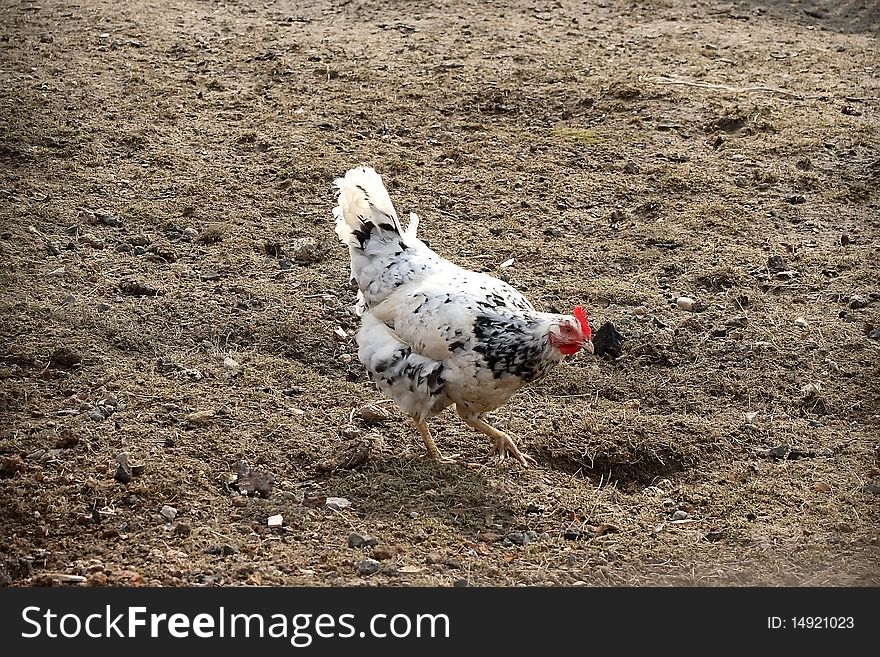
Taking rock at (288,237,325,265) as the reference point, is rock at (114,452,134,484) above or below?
below

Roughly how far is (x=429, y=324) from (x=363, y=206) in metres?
0.78

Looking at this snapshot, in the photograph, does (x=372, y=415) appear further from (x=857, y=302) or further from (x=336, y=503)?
(x=857, y=302)

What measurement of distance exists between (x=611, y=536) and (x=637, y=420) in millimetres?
824

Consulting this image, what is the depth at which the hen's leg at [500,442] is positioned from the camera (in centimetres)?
427

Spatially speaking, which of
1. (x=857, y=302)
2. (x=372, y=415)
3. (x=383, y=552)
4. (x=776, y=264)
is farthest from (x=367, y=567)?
(x=776, y=264)

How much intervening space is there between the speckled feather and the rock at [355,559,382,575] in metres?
0.82

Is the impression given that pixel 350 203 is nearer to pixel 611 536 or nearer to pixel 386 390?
pixel 386 390

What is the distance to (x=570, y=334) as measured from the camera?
3.96 metres

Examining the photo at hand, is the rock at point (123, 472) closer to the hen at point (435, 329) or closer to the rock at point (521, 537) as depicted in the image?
the hen at point (435, 329)

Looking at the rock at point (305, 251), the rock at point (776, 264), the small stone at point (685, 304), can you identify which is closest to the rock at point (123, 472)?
the rock at point (305, 251)

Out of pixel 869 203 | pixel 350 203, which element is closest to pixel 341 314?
pixel 350 203

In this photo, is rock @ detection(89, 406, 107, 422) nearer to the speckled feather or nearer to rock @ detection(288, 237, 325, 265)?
the speckled feather

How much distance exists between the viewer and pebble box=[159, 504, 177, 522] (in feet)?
12.3

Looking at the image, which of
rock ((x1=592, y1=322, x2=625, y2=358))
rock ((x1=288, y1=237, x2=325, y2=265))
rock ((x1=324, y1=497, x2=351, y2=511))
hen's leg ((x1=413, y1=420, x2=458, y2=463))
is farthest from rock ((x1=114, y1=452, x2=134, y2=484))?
rock ((x1=592, y1=322, x2=625, y2=358))
